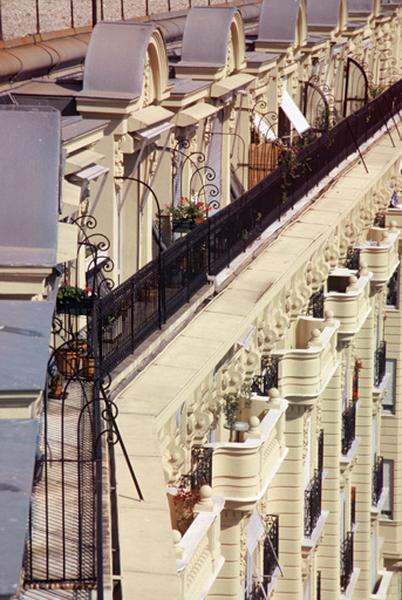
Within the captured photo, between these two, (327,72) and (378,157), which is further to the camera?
(327,72)

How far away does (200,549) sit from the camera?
17000mm

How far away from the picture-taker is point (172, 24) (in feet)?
111

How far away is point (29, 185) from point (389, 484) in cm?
2452

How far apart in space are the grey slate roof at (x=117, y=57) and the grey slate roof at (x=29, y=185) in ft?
19.8

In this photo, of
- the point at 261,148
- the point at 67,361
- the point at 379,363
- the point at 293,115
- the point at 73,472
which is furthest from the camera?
the point at 379,363

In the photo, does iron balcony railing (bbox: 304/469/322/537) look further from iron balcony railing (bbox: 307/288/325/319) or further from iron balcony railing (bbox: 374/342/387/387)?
iron balcony railing (bbox: 374/342/387/387)

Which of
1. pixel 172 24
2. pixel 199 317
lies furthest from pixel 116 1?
pixel 199 317

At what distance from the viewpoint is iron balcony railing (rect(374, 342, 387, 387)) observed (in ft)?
125

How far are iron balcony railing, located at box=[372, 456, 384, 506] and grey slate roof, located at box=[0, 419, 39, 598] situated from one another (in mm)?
25024

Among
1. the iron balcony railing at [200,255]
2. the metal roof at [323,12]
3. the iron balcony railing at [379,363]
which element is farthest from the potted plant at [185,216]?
the metal roof at [323,12]

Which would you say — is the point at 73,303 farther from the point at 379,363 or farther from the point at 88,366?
the point at 379,363

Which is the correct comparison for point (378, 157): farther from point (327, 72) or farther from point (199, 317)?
point (199, 317)

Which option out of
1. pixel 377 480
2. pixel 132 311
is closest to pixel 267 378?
pixel 132 311

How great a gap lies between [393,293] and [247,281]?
16436mm
